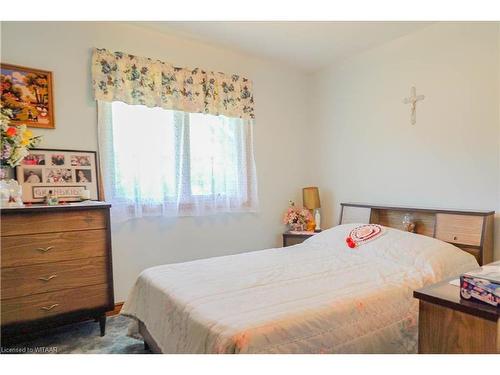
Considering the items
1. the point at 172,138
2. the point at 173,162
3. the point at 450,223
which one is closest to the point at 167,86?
the point at 172,138

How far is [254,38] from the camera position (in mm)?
2961

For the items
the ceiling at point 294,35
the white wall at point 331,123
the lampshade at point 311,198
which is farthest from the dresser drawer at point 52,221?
the lampshade at point 311,198

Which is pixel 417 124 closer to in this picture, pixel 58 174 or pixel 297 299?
pixel 297 299

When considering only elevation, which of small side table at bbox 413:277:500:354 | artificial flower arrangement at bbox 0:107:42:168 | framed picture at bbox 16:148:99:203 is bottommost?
small side table at bbox 413:277:500:354

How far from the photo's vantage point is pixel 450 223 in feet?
8.25

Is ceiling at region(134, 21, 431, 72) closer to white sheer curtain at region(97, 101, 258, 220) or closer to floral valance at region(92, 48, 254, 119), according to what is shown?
floral valance at region(92, 48, 254, 119)

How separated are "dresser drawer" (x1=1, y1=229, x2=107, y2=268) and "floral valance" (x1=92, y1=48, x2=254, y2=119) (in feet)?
3.73

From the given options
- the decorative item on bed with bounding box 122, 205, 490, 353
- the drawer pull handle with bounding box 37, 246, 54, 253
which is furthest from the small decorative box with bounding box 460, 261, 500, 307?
the drawer pull handle with bounding box 37, 246, 54, 253

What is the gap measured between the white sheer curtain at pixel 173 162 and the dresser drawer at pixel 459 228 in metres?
1.73

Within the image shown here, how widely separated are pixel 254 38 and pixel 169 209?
5.75ft

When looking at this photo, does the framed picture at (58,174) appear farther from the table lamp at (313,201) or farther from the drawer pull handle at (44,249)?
the table lamp at (313,201)

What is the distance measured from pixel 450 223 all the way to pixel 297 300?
167 cm

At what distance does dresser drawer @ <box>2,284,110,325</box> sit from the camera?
6.28 feet

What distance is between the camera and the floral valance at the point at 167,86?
8.57ft
